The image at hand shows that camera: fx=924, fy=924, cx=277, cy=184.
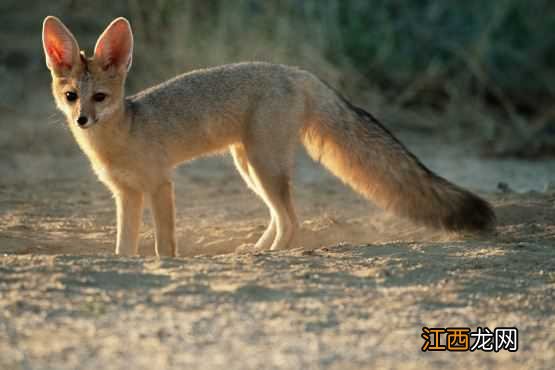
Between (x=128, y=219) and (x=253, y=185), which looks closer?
(x=128, y=219)

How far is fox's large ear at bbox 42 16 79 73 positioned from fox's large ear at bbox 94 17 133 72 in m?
0.16

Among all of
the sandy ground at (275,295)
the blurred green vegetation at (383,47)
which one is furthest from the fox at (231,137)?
the blurred green vegetation at (383,47)

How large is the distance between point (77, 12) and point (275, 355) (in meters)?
8.92

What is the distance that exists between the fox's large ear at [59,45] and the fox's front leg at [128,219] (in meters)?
0.86

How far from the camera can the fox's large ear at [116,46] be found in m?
5.63

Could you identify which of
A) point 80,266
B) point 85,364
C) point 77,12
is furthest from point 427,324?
point 77,12

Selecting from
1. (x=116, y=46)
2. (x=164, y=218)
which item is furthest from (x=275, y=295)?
(x=116, y=46)

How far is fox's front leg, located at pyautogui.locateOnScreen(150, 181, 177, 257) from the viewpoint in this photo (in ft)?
19.0

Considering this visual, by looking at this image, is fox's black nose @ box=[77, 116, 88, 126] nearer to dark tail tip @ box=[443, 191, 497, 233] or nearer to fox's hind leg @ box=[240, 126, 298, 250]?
fox's hind leg @ box=[240, 126, 298, 250]

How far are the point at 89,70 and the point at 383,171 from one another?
1.99m

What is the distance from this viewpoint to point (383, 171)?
19.9ft

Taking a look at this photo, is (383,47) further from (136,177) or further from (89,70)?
(89,70)

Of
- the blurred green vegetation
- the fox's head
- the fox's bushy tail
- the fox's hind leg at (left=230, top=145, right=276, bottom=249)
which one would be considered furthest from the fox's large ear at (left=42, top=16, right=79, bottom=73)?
the blurred green vegetation

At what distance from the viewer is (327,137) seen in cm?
620
